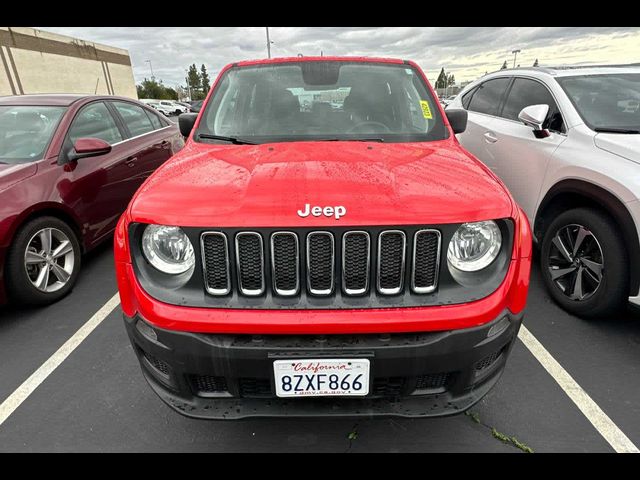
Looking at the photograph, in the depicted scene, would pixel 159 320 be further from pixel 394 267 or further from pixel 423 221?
pixel 423 221

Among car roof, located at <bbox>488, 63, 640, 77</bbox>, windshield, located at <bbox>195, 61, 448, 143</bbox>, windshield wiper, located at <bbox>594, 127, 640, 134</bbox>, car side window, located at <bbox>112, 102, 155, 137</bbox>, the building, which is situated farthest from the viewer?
the building

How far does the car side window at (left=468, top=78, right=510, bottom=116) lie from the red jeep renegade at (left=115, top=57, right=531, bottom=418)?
3380 millimetres

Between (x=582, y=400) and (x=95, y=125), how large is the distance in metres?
4.79

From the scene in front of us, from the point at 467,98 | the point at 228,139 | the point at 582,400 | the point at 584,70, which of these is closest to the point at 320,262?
the point at 228,139

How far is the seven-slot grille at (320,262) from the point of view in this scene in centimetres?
158

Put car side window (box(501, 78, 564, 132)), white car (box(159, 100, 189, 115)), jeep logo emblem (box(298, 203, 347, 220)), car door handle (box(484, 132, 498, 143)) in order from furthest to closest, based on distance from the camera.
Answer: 1. white car (box(159, 100, 189, 115))
2. car door handle (box(484, 132, 498, 143))
3. car side window (box(501, 78, 564, 132))
4. jeep logo emblem (box(298, 203, 347, 220))

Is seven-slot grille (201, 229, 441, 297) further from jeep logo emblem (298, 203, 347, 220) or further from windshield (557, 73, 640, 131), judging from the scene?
windshield (557, 73, 640, 131)

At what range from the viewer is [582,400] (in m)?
2.34

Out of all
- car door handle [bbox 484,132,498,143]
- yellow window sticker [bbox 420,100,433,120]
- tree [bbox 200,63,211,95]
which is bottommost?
tree [bbox 200,63,211,95]

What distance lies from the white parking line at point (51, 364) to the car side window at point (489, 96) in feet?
14.7

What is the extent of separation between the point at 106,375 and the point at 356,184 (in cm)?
207

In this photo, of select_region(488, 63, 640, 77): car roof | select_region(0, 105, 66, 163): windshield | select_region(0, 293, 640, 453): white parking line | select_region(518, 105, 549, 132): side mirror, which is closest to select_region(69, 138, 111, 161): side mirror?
select_region(0, 105, 66, 163): windshield

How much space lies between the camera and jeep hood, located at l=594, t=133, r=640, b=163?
273 cm

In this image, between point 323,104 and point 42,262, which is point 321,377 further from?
point 42,262
